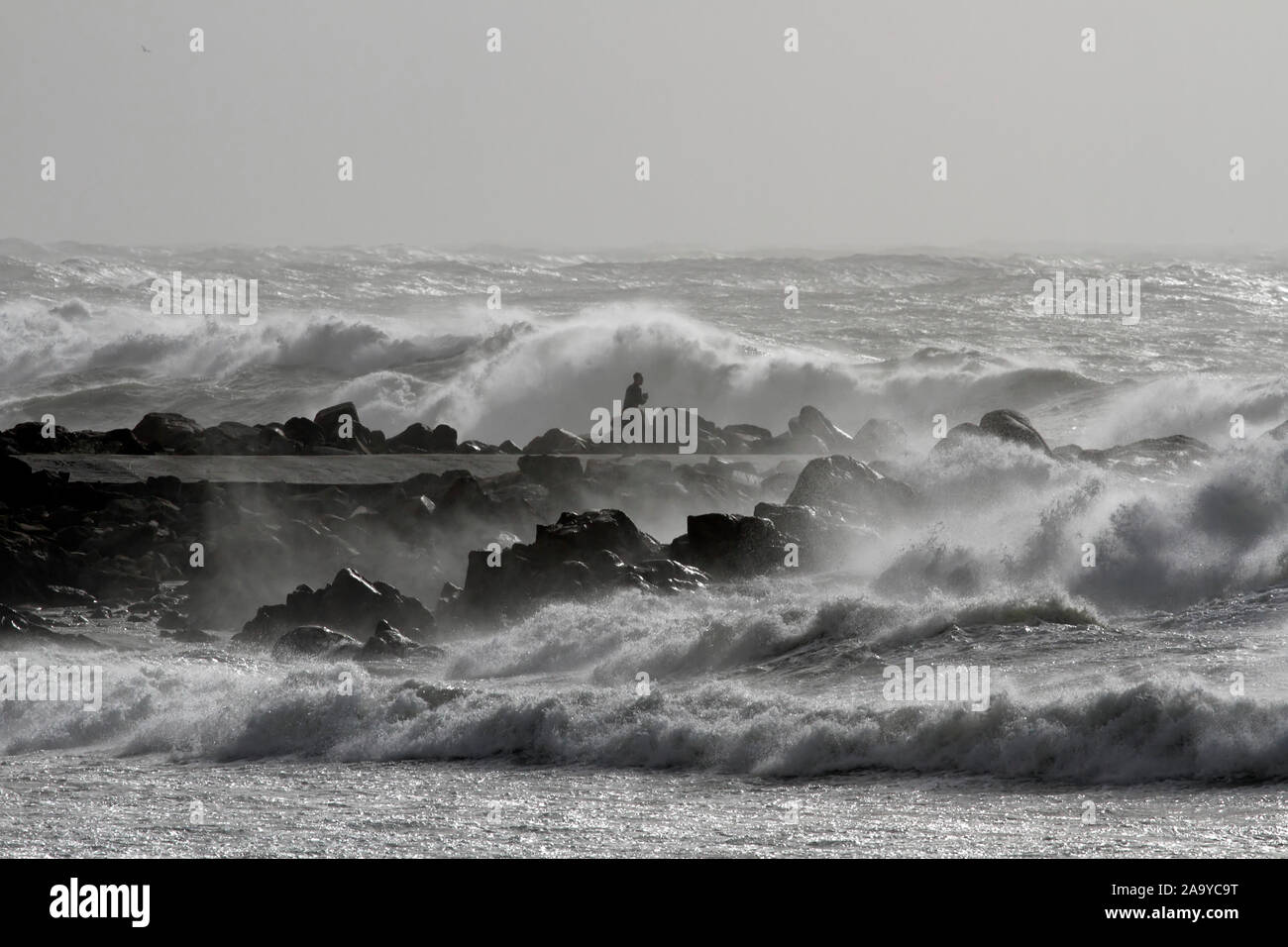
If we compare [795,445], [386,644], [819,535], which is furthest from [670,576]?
[795,445]

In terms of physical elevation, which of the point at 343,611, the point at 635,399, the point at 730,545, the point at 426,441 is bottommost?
the point at 343,611

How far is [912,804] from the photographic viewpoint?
10453 mm

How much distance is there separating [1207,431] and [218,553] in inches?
597

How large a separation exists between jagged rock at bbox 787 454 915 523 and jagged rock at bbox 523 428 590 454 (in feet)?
20.6

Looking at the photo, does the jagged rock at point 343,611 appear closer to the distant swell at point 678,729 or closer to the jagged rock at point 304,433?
the distant swell at point 678,729

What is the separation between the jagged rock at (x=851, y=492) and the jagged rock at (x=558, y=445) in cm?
629

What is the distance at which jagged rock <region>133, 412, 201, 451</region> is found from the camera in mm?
24359

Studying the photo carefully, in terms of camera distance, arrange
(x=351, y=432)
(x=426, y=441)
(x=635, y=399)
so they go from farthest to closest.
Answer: (x=426, y=441) < (x=635, y=399) < (x=351, y=432)

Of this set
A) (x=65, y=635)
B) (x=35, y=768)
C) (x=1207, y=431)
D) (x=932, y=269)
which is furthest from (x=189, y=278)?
(x=35, y=768)

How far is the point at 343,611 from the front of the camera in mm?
16703

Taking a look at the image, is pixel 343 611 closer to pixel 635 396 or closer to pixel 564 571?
pixel 564 571

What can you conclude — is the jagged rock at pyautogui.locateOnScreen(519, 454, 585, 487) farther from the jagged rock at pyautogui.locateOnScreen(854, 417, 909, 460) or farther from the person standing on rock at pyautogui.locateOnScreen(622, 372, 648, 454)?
the jagged rock at pyautogui.locateOnScreen(854, 417, 909, 460)

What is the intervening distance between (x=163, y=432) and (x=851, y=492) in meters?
10.3
